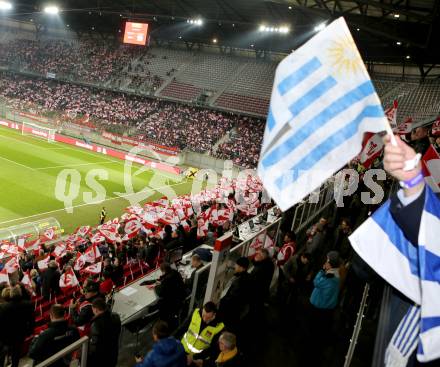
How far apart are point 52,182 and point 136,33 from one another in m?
21.3

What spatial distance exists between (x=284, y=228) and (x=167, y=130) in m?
32.1

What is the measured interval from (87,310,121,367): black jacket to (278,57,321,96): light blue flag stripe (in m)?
3.99

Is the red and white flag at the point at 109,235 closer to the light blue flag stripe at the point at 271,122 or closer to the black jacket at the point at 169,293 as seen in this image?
the black jacket at the point at 169,293

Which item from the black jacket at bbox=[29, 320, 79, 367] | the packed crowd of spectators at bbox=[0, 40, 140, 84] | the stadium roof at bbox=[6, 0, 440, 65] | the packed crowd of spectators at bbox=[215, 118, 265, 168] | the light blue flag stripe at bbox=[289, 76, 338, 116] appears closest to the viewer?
the light blue flag stripe at bbox=[289, 76, 338, 116]

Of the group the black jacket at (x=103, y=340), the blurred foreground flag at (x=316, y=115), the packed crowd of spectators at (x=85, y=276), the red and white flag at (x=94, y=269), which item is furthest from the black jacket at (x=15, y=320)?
the blurred foreground flag at (x=316, y=115)

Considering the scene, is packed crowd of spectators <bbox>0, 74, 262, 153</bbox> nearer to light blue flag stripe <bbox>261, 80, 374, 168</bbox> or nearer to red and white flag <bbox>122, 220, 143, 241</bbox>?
red and white flag <bbox>122, 220, 143, 241</bbox>

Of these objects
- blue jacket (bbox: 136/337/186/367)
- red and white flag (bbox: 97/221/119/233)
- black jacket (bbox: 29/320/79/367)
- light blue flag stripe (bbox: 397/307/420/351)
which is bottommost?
red and white flag (bbox: 97/221/119/233)

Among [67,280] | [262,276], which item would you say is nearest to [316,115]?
[262,276]

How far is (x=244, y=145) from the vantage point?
3816cm

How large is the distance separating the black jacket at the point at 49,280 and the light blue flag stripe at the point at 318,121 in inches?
298

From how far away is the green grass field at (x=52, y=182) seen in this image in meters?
19.0

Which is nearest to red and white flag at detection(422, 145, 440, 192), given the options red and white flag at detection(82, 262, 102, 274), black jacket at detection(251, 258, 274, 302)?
black jacket at detection(251, 258, 274, 302)

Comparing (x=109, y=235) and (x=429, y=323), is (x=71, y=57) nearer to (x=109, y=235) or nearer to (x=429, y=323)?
(x=109, y=235)

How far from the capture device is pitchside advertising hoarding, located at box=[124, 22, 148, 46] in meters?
38.4
